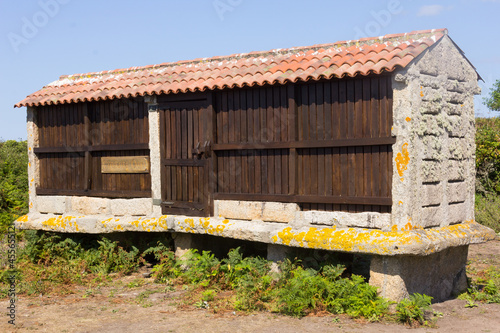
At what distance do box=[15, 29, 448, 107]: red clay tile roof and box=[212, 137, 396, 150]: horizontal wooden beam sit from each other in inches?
32.9

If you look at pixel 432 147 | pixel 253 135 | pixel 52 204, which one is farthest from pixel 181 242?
pixel 432 147

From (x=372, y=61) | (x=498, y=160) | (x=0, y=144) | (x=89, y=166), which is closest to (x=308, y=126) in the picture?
(x=372, y=61)

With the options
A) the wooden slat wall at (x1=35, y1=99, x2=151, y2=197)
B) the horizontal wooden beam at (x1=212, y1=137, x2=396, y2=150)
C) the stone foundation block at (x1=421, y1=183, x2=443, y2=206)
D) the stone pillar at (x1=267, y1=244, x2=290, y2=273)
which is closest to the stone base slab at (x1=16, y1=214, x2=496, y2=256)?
the stone pillar at (x1=267, y1=244, x2=290, y2=273)

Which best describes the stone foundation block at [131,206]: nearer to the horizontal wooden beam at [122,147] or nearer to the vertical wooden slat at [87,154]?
the vertical wooden slat at [87,154]

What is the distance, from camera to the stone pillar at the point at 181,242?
29.8ft

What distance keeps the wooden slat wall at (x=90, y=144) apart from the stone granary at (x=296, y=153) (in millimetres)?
26

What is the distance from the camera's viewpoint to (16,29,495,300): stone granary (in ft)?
23.1

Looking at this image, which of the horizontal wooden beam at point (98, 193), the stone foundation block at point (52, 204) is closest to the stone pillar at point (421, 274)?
the horizontal wooden beam at point (98, 193)

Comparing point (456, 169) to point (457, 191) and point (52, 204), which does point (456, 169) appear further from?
point (52, 204)

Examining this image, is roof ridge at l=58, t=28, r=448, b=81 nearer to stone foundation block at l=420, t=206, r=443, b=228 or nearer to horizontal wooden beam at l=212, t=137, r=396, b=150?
horizontal wooden beam at l=212, t=137, r=396, b=150

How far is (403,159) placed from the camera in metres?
6.91

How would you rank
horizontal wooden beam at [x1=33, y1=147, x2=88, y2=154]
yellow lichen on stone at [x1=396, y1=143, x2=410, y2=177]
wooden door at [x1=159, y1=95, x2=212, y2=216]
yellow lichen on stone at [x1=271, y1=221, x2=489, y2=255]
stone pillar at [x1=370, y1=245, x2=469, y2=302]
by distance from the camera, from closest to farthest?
yellow lichen on stone at [x1=271, y1=221, x2=489, y2=255]
yellow lichen on stone at [x1=396, y1=143, x2=410, y2=177]
stone pillar at [x1=370, y1=245, x2=469, y2=302]
wooden door at [x1=159, y1=95, x2=212, y2=216]
horizontal wooden beam at [x1=33, y1=147, x2=88, y2=154]

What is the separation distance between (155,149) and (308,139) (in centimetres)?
273

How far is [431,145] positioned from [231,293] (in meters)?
3.35
